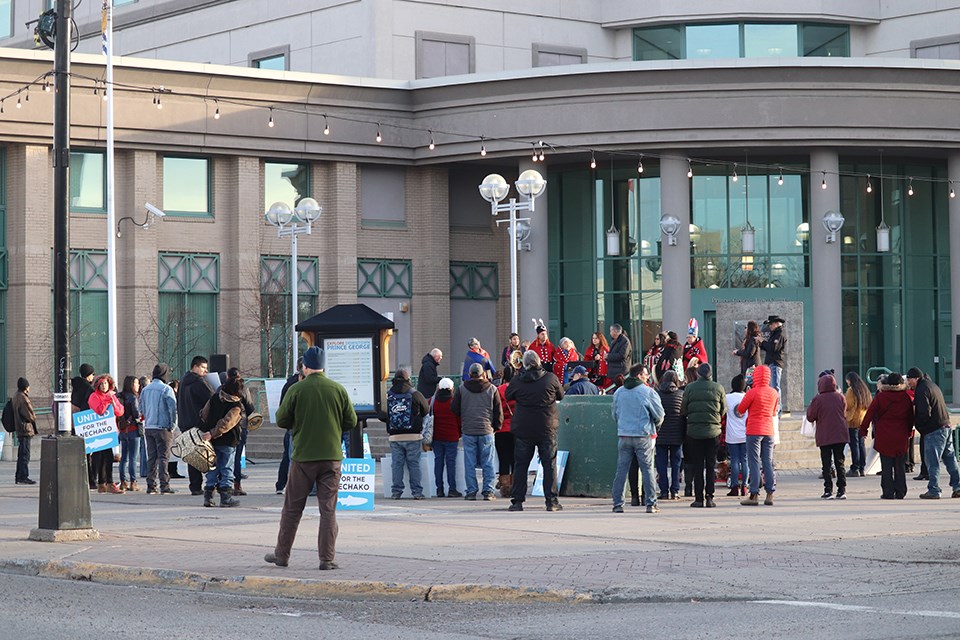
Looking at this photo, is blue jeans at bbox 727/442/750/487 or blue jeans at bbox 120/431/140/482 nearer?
blue jeans at bbox 727/442/750/487

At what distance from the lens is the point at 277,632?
10.1 metres

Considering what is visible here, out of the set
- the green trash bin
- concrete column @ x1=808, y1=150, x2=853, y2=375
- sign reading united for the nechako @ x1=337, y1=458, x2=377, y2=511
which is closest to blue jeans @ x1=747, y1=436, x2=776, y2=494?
the green trash bin

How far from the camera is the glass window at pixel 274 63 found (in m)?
46.1

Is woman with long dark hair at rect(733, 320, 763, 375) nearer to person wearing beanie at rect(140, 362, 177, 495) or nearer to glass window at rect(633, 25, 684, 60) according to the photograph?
person wearing beanie at rect(140, 362, 177, 495)

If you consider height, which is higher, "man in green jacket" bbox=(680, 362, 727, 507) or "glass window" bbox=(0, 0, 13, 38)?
"glass window" bbox=(0, 0, 13, 38)

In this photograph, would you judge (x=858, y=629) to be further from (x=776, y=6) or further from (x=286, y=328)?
(x=776, y=6)

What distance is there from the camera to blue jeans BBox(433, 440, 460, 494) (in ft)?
69.5

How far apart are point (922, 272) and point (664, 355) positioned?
21.0 metres

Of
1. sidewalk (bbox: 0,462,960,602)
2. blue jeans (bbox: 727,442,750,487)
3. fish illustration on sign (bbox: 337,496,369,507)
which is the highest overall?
blue jeans (bbox: 727,442,750,487)

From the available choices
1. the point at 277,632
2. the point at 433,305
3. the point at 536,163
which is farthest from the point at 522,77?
the point at 277,632

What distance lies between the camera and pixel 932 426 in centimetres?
2102

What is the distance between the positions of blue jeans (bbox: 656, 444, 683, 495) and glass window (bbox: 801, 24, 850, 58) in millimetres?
28049

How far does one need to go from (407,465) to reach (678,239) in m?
20.6

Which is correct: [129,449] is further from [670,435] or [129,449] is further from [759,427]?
[759,427]
